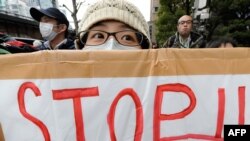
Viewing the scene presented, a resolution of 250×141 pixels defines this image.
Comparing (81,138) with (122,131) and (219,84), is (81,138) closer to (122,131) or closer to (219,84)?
(122,131)

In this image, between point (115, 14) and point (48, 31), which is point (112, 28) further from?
point (48, 31)

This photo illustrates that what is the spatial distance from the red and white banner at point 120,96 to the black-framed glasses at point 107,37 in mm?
277

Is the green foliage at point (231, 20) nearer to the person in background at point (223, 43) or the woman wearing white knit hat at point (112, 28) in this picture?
the person in background at point (223, 43)

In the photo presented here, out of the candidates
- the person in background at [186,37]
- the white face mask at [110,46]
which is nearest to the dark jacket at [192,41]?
the person in background at [186,37]

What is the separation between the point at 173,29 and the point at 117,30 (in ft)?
58.1

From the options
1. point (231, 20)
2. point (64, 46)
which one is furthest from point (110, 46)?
point (231, 20)

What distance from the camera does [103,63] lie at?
1.29 metres

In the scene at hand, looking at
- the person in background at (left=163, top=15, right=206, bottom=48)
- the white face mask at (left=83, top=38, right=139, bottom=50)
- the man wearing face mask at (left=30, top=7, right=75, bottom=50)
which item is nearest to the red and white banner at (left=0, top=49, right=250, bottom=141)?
the white face mask at (left=83, top=38, right=139, bottom=50)

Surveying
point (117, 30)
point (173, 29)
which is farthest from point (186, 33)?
point (173, 29)

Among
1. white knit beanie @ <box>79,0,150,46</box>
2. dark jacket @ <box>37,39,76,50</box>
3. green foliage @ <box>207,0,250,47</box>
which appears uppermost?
green foliage @ <box>207,0,250,47</box>

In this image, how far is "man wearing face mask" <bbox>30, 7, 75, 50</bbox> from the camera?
112 inches

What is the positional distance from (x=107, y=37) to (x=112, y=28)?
56mm

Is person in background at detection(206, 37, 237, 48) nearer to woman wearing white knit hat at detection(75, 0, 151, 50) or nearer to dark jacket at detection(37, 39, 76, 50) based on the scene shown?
Result: woman wearing white knit hat at detection(75, 0, 151, 50)

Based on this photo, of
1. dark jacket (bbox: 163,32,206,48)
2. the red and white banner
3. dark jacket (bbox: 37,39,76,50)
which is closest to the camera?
the red and white banner
